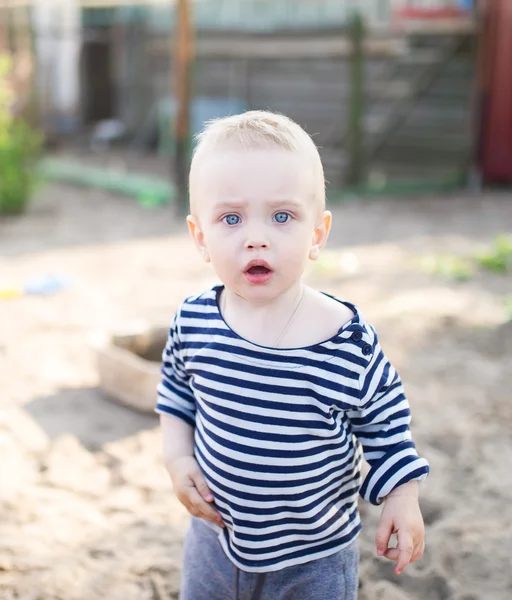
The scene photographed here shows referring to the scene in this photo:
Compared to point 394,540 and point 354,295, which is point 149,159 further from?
point 394,540

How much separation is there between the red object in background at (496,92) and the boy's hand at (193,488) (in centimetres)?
753

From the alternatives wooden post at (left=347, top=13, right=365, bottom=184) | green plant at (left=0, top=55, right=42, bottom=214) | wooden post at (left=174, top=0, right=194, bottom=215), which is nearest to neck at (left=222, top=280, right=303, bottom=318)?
wooden post at (left=174, top=0, right=194, bottom=215)

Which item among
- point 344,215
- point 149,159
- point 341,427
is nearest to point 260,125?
point 341,427

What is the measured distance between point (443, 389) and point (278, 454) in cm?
193

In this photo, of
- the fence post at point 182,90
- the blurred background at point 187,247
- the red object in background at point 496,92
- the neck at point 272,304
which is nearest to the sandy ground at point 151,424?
the blurred background at point 187,247

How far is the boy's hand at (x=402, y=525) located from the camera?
1.42 m

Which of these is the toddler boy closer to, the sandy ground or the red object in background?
the sandy ground

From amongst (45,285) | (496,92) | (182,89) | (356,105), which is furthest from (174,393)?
(496,92)

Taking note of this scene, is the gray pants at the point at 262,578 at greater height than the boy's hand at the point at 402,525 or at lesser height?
lesser

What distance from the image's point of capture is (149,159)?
11.0 metres

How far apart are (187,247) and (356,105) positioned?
290 centimetres

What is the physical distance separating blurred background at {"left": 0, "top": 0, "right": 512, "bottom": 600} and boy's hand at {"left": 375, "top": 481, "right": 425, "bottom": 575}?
1.95ft

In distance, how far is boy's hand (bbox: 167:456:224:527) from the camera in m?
1.51

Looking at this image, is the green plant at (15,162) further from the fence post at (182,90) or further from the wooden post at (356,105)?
the wooden post at (356,105)
